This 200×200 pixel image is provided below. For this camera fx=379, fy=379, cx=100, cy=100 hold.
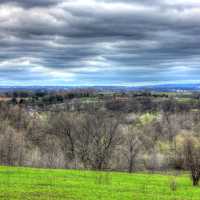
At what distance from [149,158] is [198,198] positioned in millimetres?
54848

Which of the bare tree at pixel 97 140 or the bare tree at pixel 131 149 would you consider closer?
the bare tree at pixel 97 140

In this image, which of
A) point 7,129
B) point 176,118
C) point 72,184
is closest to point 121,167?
point 7,129

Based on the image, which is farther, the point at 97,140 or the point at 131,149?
the point at 131,149

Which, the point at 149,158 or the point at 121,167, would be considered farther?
the point at 149,158

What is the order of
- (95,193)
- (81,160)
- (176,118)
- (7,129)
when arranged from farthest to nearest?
(176,118) < (7,129) < (81,160) < (95,193)

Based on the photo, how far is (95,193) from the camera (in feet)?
68.8

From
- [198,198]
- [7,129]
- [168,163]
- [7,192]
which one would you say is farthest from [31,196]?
[168,163]

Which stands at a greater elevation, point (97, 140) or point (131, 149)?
point (97, 140)

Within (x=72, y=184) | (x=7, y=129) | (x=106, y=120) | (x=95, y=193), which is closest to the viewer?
(x=95, y=193)

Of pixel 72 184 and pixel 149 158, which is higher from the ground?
pixel 72 184

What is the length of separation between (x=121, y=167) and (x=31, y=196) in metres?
46.3

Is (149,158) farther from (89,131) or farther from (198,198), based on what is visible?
(198,198)

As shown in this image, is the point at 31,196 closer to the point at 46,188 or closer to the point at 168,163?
the point at 46,188

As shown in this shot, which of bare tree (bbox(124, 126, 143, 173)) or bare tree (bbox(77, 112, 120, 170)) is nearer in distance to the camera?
bare tree (bbox(77, 112, 120, 170))
